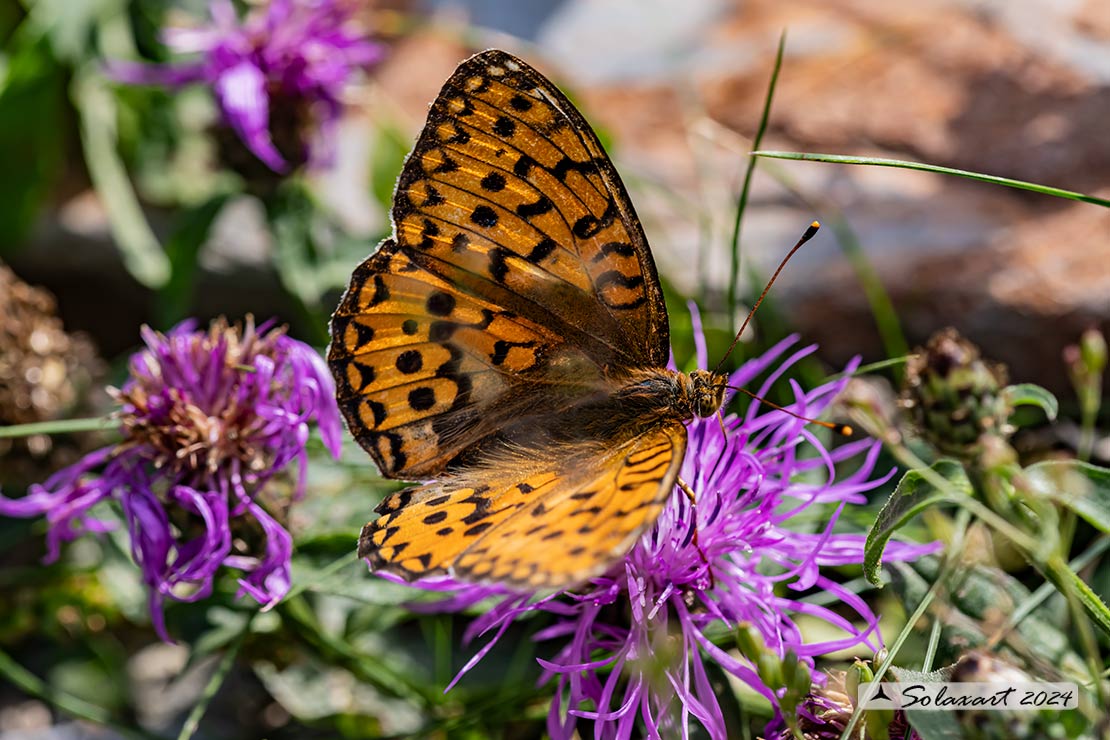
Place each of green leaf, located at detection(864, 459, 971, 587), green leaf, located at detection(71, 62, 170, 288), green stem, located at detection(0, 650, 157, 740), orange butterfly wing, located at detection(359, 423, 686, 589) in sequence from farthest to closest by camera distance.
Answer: green leaf, located at detection(71, 62, 170, 288), green stem, located at detection(0, 650, 157, 740), green leaf, located at detection(864, 459, 971, 587), orange butterfly wing, located at detection(359, 423, 686, 589)

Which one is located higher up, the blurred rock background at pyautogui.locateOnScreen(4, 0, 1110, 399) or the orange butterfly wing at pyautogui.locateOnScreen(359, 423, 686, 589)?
the blurred rock background at pyautogui.locateOnScreen(4, 0, 1110, 399)

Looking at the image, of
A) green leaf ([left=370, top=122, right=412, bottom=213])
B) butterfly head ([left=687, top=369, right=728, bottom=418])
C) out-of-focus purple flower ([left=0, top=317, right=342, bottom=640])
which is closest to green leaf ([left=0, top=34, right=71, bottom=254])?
green leaf ([left=370, top=122, right=412, bottom=213])

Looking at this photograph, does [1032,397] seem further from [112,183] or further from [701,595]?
[112,183]

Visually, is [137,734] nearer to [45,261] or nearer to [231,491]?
[231,491]

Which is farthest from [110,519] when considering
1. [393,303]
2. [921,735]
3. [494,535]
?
[921,735]

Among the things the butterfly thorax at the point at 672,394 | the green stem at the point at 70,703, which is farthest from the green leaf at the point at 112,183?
the butterfly thorax at the point at 672,394

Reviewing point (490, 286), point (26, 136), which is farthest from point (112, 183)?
point (490, 286)

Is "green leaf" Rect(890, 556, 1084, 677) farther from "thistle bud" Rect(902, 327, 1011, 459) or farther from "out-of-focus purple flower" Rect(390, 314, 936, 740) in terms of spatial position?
"thistle bud" Rect(902, 327, 1011, 459)

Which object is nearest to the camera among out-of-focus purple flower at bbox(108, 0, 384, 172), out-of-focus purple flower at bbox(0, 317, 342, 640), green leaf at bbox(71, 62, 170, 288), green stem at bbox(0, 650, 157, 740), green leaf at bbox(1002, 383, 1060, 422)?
green leaf at bbox(1002, 383, 1060, 422)
